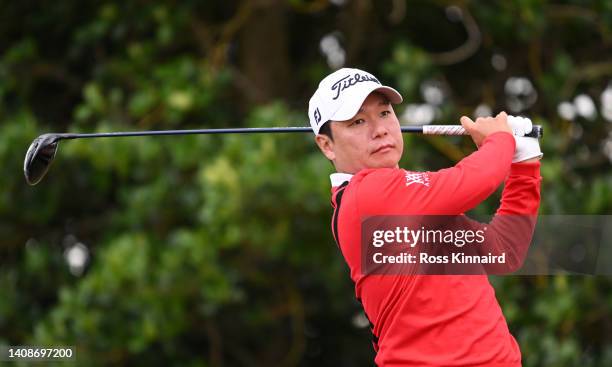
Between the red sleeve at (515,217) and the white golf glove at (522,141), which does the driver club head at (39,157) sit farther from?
the white golf glove at (522,141)

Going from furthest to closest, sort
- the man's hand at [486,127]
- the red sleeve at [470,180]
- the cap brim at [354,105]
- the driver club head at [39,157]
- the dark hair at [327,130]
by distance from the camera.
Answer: the driver club head at [39,157], the dark hair at [327,130], the cap brim at [354,105], the man's hand at [486,127], the red sleeve at [470,180]

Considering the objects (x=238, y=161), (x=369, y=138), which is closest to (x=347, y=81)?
(x=369, y=138)

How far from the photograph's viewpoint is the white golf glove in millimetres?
3053

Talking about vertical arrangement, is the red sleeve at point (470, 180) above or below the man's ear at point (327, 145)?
below

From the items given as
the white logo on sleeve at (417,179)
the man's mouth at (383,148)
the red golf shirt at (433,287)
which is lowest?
the red golf shirt at (433,287)

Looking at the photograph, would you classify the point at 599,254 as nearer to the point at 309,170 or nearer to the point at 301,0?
the point at 309,170

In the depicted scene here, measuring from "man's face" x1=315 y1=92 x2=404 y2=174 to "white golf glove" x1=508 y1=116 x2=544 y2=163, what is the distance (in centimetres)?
32

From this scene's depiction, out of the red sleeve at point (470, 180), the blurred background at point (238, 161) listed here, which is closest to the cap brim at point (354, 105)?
the red sleeve at point (470, 180)

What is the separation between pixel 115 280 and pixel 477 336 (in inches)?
169

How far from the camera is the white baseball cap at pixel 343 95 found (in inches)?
124

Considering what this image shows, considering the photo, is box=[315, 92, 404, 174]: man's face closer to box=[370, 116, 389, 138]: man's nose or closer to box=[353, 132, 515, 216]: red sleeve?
box=[370, 116, 389, 138]: man's nose

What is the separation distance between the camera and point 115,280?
696 cm

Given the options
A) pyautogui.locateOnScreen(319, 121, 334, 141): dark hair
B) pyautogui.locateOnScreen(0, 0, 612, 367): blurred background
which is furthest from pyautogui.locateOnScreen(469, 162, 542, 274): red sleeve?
pyautogui.locateOnScreen(0, 0, 612, 367): blurred background

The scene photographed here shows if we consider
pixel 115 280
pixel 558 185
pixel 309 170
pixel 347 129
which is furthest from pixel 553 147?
pixel 347 129
